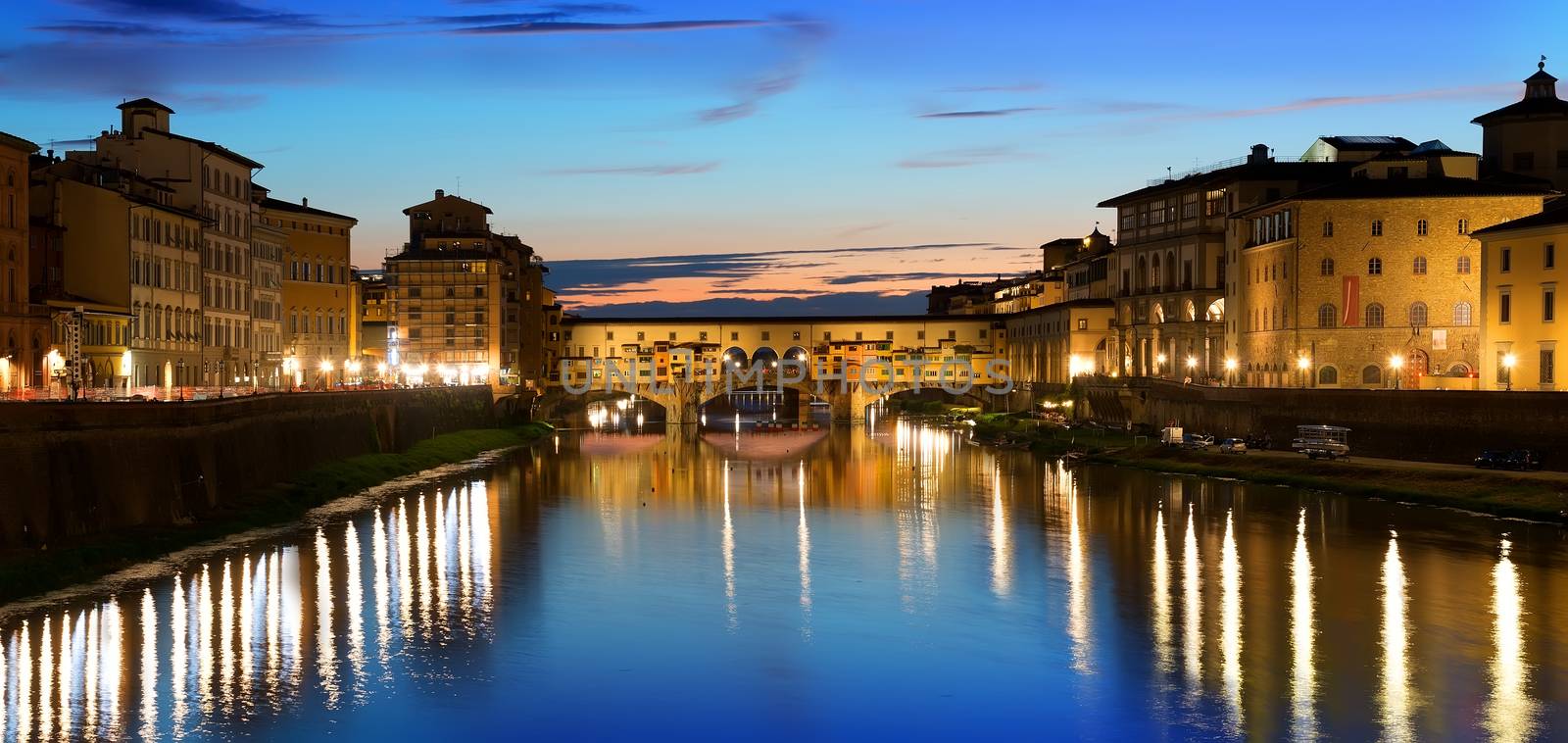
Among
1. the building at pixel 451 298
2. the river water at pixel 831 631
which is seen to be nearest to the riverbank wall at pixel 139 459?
the river water at pixel 831 631

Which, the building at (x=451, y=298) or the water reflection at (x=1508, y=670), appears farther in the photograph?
the building at (x=451, y=298)

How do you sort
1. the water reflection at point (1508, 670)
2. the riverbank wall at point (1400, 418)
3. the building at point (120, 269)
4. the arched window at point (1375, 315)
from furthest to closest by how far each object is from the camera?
the arched window at point (1375, 315)
the building at point (120, 269)
the riverbank wall at point (1400, 418)
the water reflection at point (1508, 670)

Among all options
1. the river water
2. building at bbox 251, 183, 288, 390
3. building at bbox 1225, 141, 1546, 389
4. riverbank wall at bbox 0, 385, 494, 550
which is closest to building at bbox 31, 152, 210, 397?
riverbank wall at bbox 0, 385, 494, 550

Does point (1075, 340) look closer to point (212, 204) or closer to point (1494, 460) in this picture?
point (1494, 460)

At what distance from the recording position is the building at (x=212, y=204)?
8056 cm

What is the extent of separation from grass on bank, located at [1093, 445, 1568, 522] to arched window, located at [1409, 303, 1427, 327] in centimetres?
1365

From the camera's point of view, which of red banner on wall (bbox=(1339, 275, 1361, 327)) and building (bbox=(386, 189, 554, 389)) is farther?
building (bbox=(386, 189, 554, 389))

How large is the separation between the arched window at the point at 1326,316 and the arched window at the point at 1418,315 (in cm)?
397

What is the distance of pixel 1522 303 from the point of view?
68.9 meters

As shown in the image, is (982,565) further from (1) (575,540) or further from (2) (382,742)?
(2) (382,742)

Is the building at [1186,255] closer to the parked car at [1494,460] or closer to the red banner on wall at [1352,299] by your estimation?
the red banner on wall at [1352,299]

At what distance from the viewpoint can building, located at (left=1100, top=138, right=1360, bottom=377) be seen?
102000 mm

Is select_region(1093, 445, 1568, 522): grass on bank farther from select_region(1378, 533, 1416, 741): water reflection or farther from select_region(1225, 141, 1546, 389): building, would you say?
select_region(1378, 533, 1416, 741): water reflection

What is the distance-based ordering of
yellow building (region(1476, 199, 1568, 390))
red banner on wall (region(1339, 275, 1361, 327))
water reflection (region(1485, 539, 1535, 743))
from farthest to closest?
red banner on wall (region(1339, 275, 1361, 327))
yellow building (region(1476, 199, 1568, 390))
water reflection (region(1485, 539, 1535, 743))
